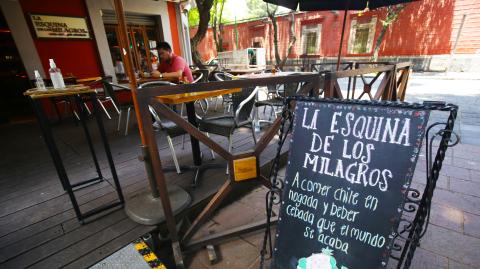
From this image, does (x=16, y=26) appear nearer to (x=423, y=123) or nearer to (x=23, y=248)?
(x=23, y=248)

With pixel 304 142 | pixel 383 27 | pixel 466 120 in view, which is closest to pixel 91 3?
pixel 304 142

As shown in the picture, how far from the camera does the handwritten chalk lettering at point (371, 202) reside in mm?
1011

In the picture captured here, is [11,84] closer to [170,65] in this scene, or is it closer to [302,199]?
[170,65]

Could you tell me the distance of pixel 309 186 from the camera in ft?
3.83

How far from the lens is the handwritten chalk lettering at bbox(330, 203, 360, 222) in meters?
1.07

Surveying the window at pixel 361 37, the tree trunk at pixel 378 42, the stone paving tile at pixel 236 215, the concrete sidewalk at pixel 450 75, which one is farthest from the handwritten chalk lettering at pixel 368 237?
the window at pixel 361 37

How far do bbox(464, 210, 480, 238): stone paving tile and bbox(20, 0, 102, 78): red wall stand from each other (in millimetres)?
6630

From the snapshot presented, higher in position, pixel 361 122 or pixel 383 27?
pixel 383 27

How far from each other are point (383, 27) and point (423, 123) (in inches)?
558

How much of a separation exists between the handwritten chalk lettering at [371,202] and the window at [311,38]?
53.7 feet

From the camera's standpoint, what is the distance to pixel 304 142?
1170 mm

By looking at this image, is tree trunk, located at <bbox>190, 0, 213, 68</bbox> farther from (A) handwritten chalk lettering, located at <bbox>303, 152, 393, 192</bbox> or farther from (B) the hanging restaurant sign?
(A) handwritten chalk lettering, located at <bbox>303, 152, 393, 192</bbox>

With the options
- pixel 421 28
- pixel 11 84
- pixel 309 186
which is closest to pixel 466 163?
pixel 309 186

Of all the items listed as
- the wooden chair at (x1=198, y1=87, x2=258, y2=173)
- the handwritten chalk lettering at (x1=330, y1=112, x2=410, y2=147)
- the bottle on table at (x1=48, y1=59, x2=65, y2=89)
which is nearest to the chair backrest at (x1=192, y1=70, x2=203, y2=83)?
the wooden chair at (x1=198, y1=87, x2=258, y2=173)
